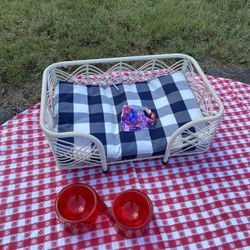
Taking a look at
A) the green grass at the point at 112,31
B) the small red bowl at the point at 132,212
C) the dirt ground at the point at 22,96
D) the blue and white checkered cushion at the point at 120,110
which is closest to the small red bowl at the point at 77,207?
the small red bowl at the point at 132,212

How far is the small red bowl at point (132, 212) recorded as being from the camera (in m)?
1.03

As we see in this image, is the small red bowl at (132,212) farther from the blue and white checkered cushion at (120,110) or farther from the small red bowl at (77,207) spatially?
the blue and white checkered cushion at (120,110)

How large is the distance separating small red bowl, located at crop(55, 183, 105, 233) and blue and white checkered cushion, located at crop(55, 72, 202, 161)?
0.22 meters

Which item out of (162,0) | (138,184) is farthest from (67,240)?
(162,0)

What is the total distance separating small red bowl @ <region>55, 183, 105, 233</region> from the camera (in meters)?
1.03

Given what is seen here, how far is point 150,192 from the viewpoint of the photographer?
1254 millimetres

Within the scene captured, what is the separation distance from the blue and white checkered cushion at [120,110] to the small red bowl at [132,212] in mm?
229

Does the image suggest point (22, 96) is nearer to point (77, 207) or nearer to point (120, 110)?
point (120, 110)

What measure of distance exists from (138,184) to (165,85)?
1.60 ft

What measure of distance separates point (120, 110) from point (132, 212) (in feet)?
1.63

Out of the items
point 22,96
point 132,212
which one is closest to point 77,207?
point 132,212

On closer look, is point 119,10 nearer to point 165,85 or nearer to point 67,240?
point 165,85

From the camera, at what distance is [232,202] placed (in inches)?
48.9

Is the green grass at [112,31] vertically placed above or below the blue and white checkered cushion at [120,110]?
below
